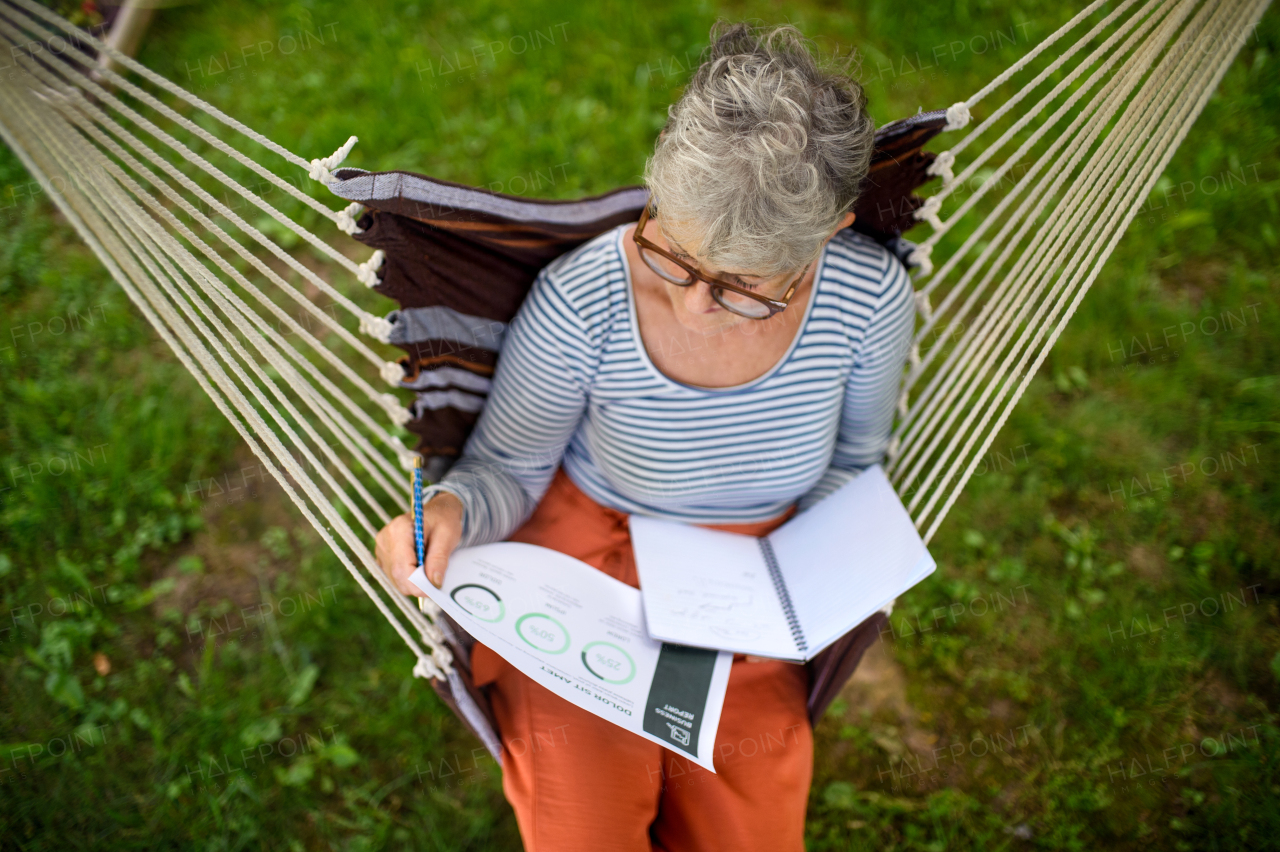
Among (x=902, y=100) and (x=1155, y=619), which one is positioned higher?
(x=902, y=100)

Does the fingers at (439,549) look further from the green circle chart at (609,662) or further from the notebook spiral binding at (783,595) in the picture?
the notebook spiral binding at (783,595)

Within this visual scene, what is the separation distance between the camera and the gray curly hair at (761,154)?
90 centimetres

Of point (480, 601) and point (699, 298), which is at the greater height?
point (699, 298)

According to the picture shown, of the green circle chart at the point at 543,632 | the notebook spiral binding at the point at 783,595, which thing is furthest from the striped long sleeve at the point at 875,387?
the green circle chart at the point at 543,632

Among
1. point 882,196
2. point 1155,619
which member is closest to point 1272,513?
point 1155,619

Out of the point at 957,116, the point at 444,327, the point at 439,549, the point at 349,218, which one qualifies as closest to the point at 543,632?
the point at 439,549

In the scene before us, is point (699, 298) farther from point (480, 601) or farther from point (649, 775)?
point (649, 775)

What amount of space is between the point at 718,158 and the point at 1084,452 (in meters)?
1.53

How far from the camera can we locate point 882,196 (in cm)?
121

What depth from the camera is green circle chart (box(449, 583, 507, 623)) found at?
1.06 metres

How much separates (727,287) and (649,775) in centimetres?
76

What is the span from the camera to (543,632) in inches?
43.2

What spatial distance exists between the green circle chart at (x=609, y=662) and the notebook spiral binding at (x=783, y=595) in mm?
261

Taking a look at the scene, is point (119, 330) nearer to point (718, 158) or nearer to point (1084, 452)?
point (718, 158)
